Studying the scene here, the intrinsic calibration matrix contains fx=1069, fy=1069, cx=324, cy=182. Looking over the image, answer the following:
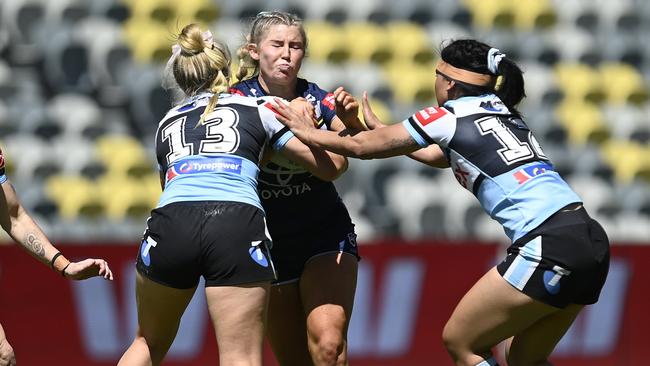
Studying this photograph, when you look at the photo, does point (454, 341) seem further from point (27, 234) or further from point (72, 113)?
point (72, 113)

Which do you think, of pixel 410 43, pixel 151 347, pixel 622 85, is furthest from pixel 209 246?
pixel 622 85

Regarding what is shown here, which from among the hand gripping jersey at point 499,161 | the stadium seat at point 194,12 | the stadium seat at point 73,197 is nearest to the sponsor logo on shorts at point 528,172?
the hand gripping jersey at point 499,161

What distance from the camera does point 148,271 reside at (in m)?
4.80

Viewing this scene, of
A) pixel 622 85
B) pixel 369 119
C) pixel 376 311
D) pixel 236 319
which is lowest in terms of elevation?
pixel 376 311

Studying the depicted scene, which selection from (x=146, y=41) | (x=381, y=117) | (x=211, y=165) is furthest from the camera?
(x=381, y=117)

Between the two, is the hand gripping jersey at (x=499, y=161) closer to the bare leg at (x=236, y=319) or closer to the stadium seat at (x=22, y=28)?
the bare leg at (x=236, y=319)

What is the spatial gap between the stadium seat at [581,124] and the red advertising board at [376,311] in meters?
2.69

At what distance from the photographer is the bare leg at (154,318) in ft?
15.9

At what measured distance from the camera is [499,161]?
497cm

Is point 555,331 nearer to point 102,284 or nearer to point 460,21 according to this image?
point 102,284

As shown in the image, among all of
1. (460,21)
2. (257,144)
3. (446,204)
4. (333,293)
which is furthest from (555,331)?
(460,21)

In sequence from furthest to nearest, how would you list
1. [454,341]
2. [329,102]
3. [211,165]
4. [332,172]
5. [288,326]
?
[288,326], [329,102], [332,172], [454,341], [211,165]

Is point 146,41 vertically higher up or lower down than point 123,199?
higher up

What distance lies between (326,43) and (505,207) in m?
6.31
